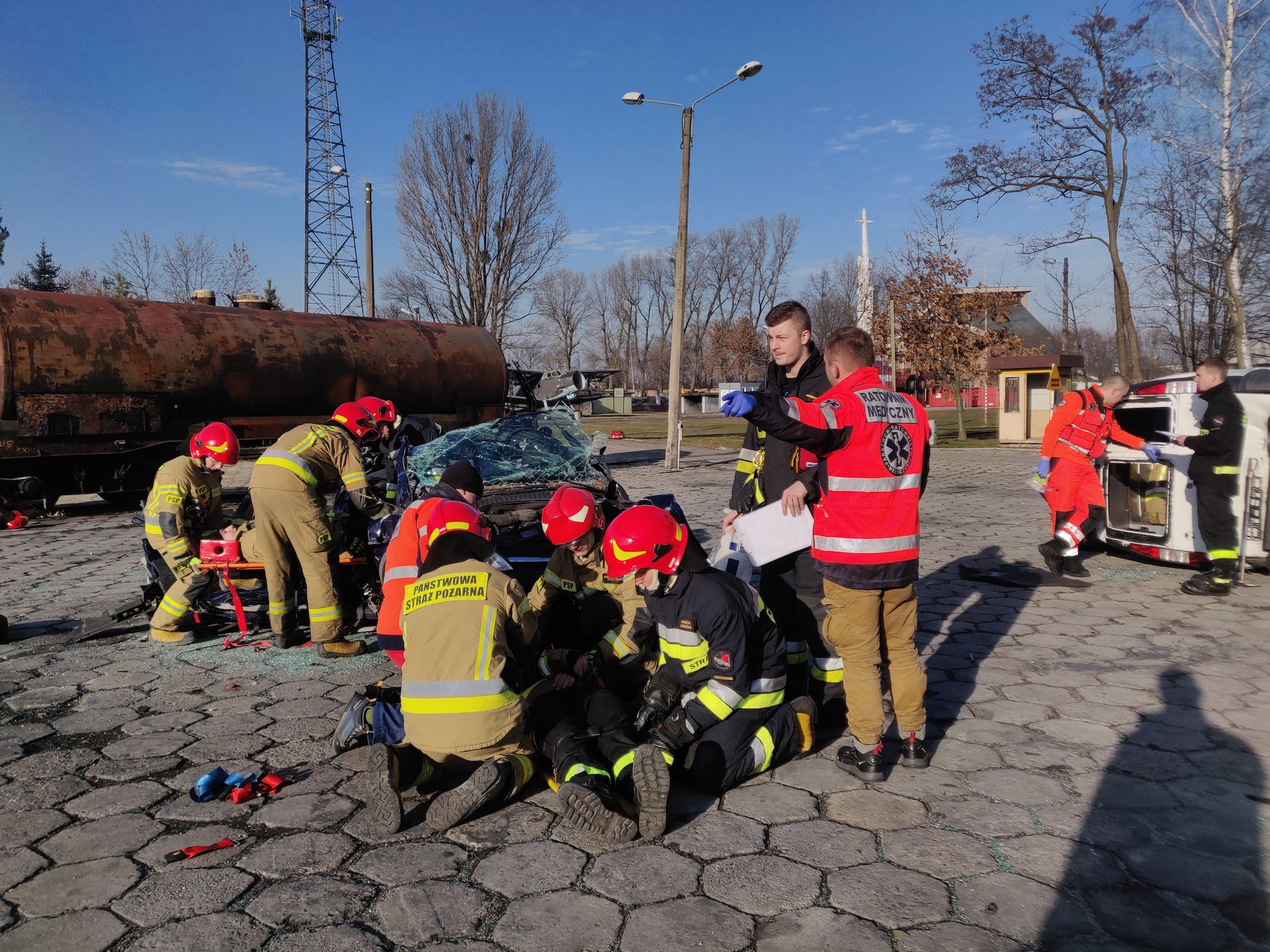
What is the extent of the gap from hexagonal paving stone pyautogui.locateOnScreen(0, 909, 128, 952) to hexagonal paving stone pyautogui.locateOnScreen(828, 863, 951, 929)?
7.70ft

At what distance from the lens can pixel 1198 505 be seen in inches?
275

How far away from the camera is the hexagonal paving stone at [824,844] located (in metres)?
3.05

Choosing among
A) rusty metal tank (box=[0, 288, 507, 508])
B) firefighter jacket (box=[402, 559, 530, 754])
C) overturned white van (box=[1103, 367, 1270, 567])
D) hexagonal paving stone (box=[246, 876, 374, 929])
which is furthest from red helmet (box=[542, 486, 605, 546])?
rusty metal tank (box=[0, 288, 507, 508])

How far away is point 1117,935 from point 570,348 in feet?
246

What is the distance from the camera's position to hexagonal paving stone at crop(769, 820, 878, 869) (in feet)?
10.0

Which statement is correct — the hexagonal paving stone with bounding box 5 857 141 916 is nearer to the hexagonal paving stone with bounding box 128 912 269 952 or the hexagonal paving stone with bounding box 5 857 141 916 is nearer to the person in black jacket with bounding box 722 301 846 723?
the hexagonal paving stone with bounding box 128 912 269 952

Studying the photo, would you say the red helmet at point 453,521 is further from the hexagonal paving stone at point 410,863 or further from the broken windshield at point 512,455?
the broken windshield at point 512,455

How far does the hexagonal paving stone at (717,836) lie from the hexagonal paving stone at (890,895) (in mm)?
372

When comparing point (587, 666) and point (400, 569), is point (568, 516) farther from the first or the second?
point (400, 569)

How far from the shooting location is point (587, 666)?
4434 mm

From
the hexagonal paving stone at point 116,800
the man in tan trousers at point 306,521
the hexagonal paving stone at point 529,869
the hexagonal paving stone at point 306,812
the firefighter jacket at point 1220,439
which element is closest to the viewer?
the hexagonal paving stone at point 529,869

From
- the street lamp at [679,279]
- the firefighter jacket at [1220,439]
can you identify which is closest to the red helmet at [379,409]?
the firefighter jacket at [1220,439]

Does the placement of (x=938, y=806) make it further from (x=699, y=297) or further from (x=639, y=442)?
(x=699, y=297)

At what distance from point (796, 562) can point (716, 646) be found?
43.9 inches
